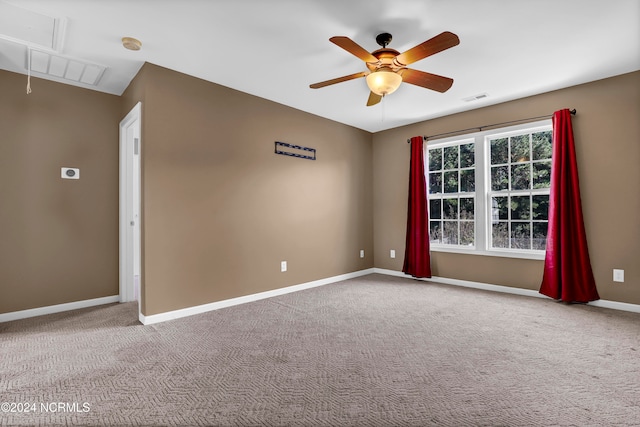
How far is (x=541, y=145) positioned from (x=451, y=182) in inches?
48.8

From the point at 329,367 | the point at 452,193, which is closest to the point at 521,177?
the point at 452,193

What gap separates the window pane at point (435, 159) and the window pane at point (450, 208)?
563 millimetres

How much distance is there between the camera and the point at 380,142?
5746 mm

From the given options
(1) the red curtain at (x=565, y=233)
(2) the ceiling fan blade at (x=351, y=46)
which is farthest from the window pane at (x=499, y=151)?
(2) the ceiling fan blade at (x=351, y=46)

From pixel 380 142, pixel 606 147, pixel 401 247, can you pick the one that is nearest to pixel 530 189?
pixel 606 147

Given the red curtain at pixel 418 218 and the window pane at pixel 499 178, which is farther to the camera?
the red curtain at pixel 418 218

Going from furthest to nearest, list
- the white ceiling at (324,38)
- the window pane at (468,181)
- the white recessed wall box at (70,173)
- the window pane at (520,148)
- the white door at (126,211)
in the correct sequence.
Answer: the window pane at (468,181)
the window pane at (520,148)
the white door at (126,211)
the white recessed wall box at (70,173)
the white ceiling at (324,38)

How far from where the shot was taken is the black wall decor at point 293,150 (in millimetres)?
4285

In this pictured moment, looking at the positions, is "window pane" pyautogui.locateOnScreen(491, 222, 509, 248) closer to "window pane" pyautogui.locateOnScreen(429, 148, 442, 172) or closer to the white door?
"window pane" pyautogui.locateOnScreen(429, 148, 442, 172)

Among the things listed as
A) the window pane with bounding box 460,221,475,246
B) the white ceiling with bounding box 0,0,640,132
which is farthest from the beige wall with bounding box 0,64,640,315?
the window pane with bounding box 460,221,475,246

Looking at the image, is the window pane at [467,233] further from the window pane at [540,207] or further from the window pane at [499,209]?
the window pane at [540,207]

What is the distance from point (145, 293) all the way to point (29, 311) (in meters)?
1.39

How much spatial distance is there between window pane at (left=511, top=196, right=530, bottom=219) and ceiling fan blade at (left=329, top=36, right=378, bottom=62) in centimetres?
303

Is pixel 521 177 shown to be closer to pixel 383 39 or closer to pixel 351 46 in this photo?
pixel 383 39
